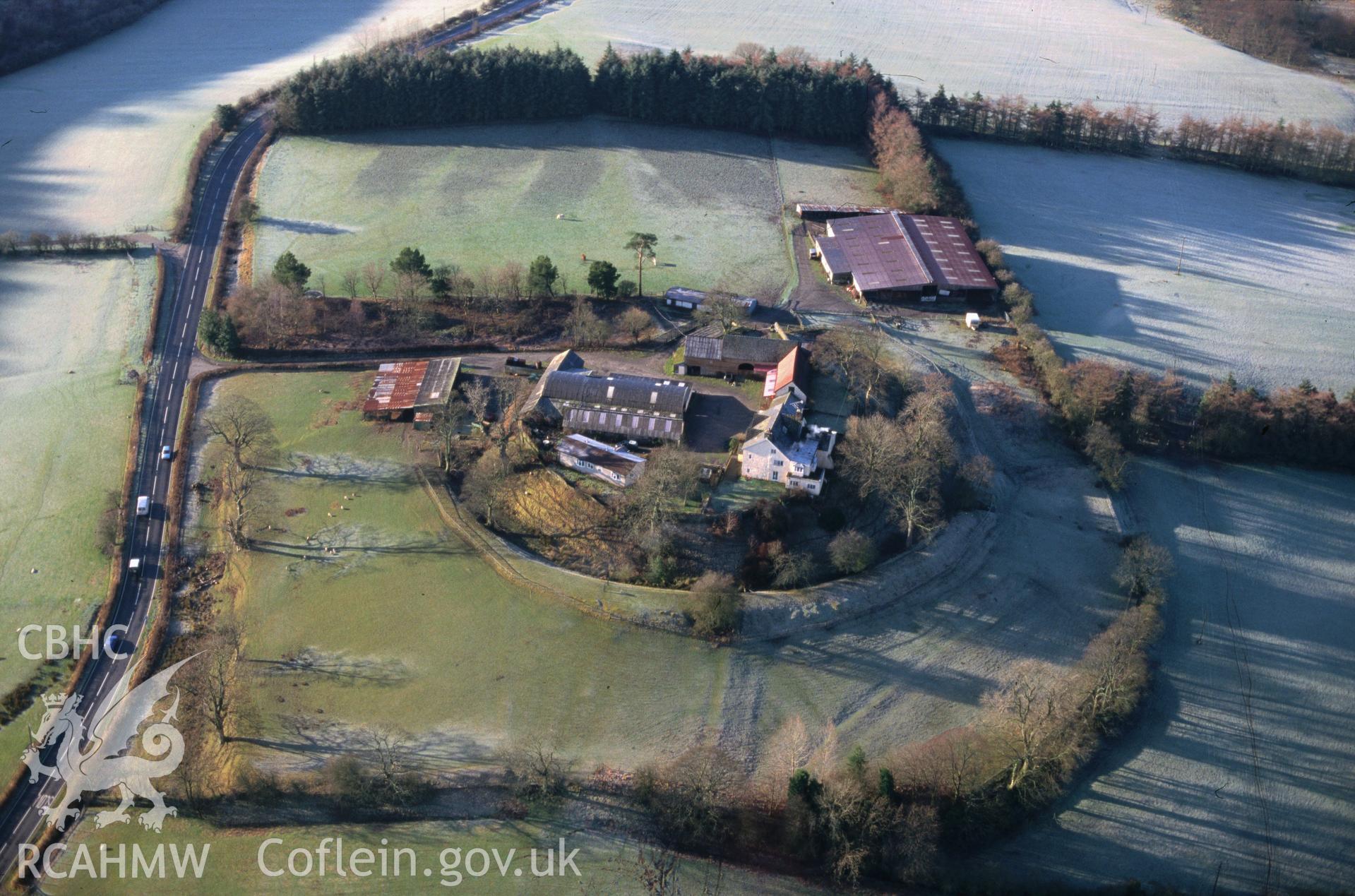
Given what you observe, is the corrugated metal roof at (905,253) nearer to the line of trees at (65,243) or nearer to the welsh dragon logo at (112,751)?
the welsh dragon logo at (112,751)

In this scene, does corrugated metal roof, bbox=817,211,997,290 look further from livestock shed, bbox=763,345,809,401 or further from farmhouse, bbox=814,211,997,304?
livestock shed, bbox=763,345,809,401

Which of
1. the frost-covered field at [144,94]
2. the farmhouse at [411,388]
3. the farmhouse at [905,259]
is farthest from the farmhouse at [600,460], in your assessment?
the frost-covered field at [144,94]

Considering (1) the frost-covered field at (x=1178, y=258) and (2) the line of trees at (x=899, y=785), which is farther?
(1) the frost-covered field at (x=1178, y=258)

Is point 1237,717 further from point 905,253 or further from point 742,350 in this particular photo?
point 905,253

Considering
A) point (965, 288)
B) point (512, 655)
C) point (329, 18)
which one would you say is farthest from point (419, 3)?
point (512, 655)

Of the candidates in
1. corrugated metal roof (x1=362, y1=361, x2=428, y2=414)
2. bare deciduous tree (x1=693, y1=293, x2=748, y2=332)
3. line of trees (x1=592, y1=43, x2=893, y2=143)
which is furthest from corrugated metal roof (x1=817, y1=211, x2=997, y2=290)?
→ corrugated metal roof (x1=362, y1=361, x2=428, y2=414)

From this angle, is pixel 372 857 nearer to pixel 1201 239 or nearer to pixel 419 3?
pixel 1201 239

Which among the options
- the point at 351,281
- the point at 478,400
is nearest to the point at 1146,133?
the point at 478,400

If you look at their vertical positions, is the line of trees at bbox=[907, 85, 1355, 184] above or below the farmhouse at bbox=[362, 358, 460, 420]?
above
